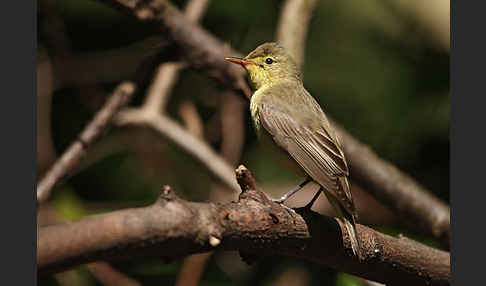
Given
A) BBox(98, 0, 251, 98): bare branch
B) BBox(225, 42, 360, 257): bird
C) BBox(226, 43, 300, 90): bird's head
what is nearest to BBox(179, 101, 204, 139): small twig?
BBox(98, 0, 251, 98): bare branch

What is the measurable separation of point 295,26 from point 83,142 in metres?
1.48

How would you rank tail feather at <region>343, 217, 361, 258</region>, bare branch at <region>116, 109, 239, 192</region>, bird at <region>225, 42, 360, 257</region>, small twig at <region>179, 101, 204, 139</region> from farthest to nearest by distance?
small twig at <region>179, 101, 204, 139</region> < bare branch at <region>116, 109, 239, 192</region> < bird at <region>225, 42, 360, 257</region> < tail feather at <region>343, 217, 361, 258</region>

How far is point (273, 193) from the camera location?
4.02 m

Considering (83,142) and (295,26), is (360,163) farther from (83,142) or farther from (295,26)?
(83,142)

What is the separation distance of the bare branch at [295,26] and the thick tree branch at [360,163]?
1.17ft

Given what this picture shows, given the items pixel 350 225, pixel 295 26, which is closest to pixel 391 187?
pixel 295 26

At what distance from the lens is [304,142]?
2281mm

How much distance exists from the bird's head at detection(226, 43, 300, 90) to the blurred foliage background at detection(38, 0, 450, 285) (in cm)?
135

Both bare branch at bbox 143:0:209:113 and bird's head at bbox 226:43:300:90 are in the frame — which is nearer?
bird's head at bbox 226:43:300:90

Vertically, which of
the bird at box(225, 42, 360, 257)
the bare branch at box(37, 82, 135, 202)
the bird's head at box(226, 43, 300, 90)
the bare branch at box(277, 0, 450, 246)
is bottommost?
the bare branch at box(37, 82, 135, 202)

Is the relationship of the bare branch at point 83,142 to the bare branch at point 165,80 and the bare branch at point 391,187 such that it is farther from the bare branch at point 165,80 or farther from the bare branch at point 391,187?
the bare branch at point 391,187

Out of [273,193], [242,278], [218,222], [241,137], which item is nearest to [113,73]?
[241,137]

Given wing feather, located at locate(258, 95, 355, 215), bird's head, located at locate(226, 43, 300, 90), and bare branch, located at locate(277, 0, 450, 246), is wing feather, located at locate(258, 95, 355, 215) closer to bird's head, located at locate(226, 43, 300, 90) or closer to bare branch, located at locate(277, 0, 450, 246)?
bird's head, located at locate(226, 43, 300, 90)

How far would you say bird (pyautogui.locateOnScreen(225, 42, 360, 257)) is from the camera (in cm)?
207
